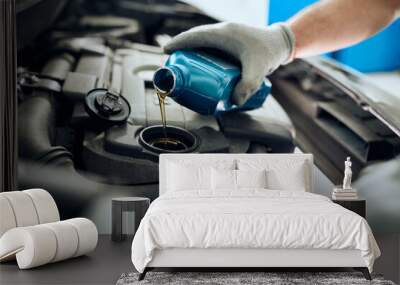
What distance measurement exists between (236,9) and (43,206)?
2395mm

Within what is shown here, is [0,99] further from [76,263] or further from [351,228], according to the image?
[351,228]

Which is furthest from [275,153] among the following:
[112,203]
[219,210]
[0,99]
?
[0,99]

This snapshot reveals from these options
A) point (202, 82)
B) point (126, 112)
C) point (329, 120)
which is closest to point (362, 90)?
point (329, 120)

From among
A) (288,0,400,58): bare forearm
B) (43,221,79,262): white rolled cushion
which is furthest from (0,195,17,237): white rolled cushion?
(288,0,400,58): bare forearm

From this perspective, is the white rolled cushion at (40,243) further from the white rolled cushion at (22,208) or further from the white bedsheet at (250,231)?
the white bedsheet at (250,231)

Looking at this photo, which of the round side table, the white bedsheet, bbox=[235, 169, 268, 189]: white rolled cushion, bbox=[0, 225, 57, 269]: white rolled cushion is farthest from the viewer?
the round side table

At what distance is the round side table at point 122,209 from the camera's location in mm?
5422

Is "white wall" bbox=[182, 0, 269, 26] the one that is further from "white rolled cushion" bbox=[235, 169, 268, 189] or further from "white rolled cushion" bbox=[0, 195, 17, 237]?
"white rolled cushion" bbox=[0, 195, 17, 237]

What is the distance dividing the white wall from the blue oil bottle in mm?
460

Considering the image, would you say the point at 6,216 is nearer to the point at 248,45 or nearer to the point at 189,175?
the point at 189,175

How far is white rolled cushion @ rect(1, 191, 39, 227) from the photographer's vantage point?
4.56m

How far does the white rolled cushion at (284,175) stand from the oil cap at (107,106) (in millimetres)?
1100

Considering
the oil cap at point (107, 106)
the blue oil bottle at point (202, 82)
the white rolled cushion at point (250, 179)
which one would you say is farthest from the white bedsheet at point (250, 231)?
the oil cap at point (107, 106)

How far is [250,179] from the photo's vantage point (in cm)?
516
